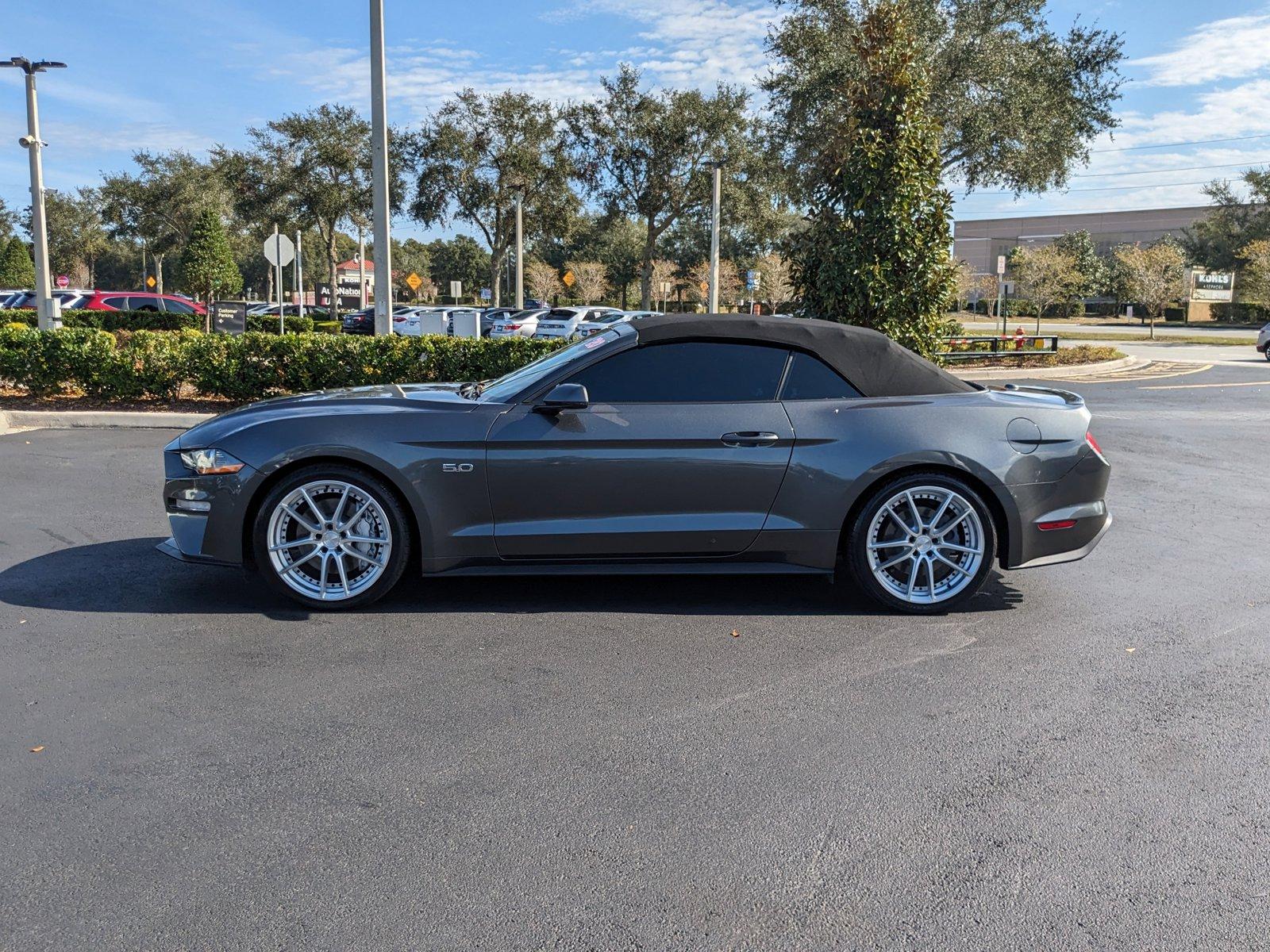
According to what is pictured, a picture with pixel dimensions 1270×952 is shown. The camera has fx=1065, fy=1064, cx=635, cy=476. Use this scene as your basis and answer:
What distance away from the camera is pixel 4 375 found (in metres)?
13.4

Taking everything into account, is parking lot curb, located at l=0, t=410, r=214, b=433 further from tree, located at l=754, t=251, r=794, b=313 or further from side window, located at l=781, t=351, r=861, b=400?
tree, located at l=754, t=251, r=794, b=313

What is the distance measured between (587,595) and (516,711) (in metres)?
1.64

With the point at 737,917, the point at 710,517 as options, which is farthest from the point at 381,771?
the point at 710,517

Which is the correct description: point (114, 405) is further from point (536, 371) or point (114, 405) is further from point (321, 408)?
point (536, 371)

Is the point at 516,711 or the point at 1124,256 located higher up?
the point at 1124,256

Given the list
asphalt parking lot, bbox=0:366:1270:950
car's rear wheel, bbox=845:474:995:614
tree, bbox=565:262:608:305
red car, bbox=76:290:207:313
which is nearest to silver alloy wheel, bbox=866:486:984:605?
car's rear wheel, bbox=845:474:995:614

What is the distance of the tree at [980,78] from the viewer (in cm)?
2375

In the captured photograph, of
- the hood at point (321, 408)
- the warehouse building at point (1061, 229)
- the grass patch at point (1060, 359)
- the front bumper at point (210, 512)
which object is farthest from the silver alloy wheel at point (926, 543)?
the warehouse building at point (1061, 229)

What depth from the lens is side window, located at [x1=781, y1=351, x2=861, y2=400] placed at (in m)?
5.41

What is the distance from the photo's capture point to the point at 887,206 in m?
14.5

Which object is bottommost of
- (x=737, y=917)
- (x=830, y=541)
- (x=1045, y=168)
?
(x=737, y=917)

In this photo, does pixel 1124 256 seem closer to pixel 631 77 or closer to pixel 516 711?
pixel 631 77

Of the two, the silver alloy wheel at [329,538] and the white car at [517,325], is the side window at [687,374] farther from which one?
the white car at [517,325]

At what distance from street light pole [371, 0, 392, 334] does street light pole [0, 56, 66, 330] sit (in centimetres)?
860
